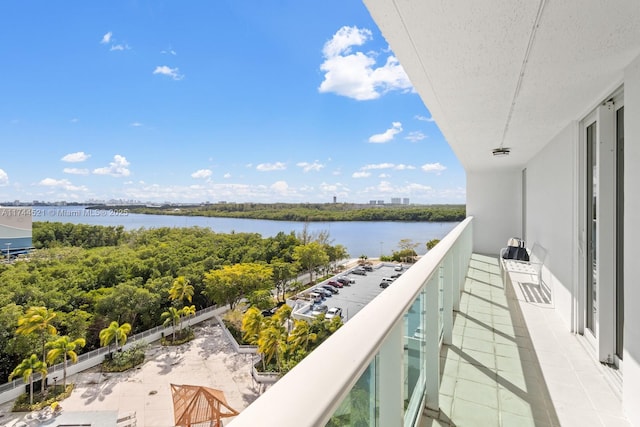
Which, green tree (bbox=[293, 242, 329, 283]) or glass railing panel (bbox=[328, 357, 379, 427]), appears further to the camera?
green tree (bbox=[293, 242, 329, 283])

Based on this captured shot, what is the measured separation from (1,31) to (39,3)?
5.66 metres

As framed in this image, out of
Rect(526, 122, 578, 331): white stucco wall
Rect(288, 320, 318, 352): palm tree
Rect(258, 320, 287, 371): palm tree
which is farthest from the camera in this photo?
Rect(288, 320, 318, 352): palm tree

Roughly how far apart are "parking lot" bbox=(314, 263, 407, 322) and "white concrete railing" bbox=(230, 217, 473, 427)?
1613 centimetres

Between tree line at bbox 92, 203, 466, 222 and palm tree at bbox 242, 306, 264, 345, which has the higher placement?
tree line at bbox 92, 203, 466, 222

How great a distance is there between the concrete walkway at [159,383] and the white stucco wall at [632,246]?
44.1 feet

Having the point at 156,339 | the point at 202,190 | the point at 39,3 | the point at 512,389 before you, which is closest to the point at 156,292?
the point at 156,339

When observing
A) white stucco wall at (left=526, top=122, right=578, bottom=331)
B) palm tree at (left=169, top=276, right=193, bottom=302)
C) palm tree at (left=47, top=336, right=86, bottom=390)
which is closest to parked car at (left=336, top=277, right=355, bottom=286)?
palm tree at (left=169, top=276, right=193, bottom=302)

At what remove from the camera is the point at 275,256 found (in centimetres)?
2894

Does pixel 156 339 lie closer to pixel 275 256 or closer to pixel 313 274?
pixel 275 256

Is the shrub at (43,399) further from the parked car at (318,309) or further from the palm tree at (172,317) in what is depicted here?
the parked car at (318,309)

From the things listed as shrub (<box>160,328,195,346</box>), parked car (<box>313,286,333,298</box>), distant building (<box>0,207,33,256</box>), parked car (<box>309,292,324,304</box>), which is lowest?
shrub (<box>160,328,195,346</box>)

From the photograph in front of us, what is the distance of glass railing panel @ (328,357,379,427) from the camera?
51 cm

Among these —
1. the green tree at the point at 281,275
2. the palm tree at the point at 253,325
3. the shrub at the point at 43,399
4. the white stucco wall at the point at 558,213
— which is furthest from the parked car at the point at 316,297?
the white stucco wall at the point at 558,213

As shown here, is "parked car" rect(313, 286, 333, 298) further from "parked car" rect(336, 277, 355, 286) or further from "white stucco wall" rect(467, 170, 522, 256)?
"white stucco wall" rect(467, 170, 522, 256)
